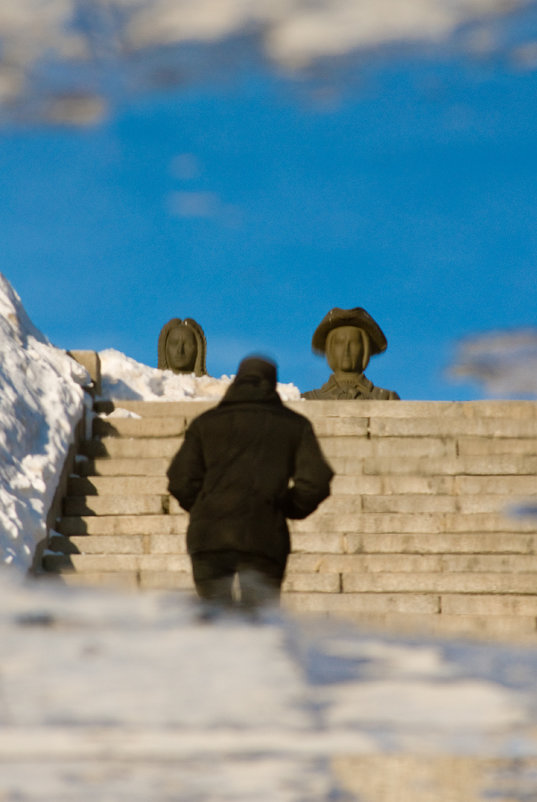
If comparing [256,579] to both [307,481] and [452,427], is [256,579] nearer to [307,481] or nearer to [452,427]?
[307,481]

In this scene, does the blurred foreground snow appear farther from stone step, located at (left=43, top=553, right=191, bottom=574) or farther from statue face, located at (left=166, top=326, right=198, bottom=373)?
statue face, located at (left=166, top=326, right=198, bottom=373)

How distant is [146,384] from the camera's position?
13.4m

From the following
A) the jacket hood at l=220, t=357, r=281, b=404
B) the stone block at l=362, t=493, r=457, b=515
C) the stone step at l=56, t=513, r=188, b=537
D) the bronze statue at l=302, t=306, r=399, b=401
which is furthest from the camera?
the bronze statue at l=302, t=306, r=399, b=401

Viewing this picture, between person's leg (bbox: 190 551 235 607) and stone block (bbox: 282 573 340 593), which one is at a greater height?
stone block (bbox: 282 573 340 593)

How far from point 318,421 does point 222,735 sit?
7233 millimetres

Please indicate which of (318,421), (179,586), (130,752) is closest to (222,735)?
(130,752)

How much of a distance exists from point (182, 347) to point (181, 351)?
0.21 feet

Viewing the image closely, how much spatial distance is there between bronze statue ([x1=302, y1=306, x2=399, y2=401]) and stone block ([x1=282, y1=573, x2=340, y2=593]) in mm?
7052

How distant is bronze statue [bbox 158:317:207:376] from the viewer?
729 inches

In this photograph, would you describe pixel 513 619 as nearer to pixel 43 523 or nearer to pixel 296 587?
pixel 296 587

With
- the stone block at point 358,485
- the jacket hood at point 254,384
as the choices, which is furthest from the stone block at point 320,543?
the jacket hood at point 254,384

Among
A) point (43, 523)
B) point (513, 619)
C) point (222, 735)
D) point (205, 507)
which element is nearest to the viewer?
point (222, 735)

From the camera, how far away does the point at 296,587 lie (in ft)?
27.9

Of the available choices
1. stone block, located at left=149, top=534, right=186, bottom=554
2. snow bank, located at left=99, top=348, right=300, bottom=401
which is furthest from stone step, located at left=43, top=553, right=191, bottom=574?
snow bank, located at left=99, top=348, right=300, bottom=401
